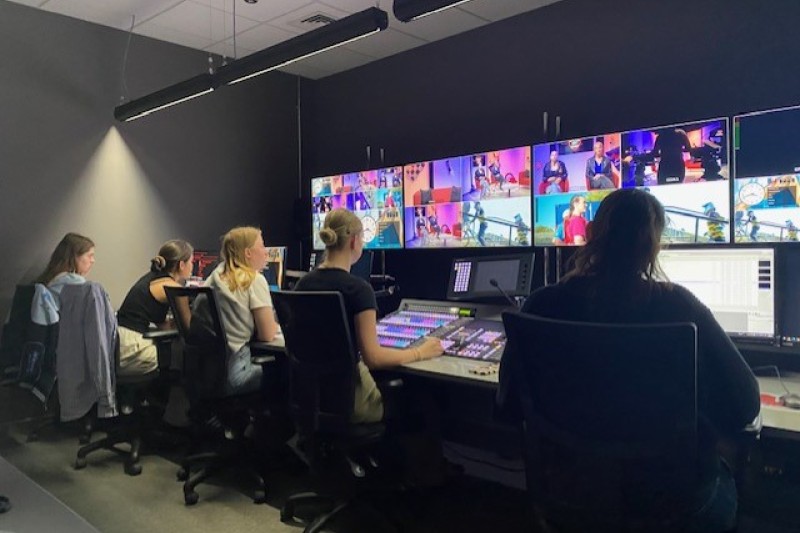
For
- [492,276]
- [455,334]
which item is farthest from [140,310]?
[492,276]

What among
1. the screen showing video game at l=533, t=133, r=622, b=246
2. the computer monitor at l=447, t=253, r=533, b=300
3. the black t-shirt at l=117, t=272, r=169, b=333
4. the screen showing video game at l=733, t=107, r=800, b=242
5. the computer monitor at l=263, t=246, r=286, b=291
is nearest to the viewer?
the screen showing video game at l=733, t=107, r=800, b=242

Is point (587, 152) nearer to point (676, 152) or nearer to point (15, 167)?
point (676, 152)

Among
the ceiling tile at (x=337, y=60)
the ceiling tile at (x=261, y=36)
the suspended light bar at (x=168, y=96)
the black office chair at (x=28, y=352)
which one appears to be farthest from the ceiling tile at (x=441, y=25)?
the black office chair at (x=28, y=352)

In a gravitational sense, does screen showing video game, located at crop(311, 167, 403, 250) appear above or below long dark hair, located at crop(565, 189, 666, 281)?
above

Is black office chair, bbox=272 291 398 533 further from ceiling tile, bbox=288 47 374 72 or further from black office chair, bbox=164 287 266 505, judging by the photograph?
ceiling tile, bbox=288 47 374 72

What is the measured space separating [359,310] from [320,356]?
0.73ft

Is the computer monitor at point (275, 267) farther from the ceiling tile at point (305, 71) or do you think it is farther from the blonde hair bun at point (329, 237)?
the blonde hair bun at point (329, 237)

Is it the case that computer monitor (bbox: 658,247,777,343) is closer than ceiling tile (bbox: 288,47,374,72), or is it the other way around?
computer monitor (bbox: 658,247,777,343)

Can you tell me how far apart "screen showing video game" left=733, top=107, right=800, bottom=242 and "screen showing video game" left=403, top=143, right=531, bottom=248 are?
967 millimetres

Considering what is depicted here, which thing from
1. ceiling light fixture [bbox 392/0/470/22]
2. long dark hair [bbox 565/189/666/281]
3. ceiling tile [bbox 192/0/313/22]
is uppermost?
ceiling tile [bbox 192/0/313/22]

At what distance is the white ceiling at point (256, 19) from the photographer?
3.74 metres

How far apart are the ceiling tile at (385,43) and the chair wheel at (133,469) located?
118 inches

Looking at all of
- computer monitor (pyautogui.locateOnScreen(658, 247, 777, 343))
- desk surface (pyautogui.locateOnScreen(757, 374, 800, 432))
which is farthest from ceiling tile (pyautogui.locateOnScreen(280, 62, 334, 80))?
desk surface (pyautogui.locateOnScreen(757, 374, 800, 432))

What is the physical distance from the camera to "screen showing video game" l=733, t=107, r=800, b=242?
2.46 metres
